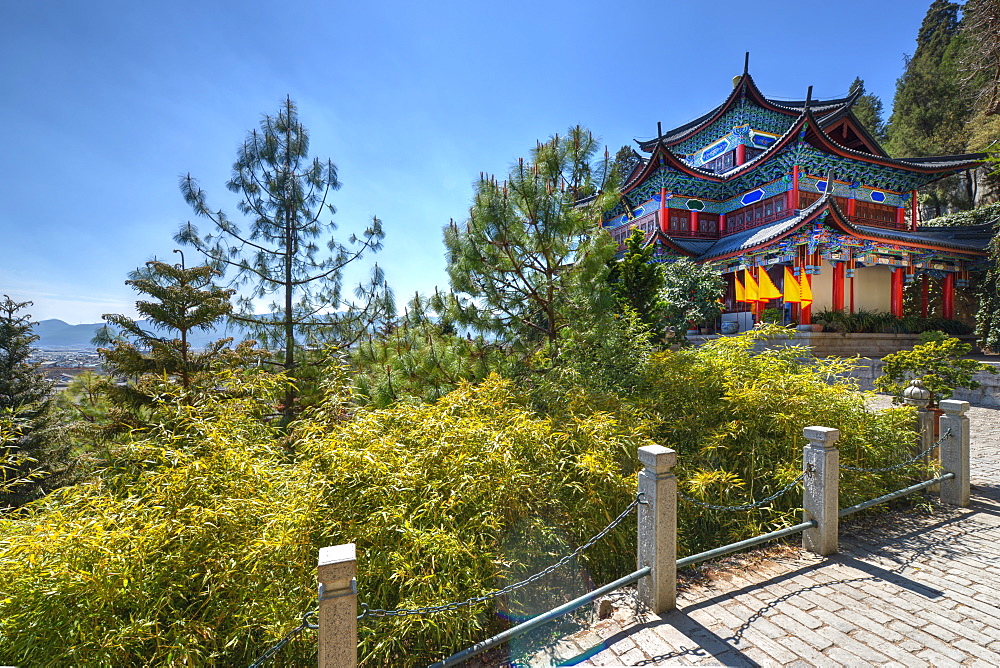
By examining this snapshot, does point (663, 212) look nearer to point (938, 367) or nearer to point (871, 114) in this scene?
point (938, 367)

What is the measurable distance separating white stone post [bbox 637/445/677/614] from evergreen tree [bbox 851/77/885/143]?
1326 inches

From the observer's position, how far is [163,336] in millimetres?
6105

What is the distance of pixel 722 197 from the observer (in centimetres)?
1770

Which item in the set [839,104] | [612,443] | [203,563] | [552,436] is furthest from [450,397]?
[839,104]

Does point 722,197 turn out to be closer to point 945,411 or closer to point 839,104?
point 839,104

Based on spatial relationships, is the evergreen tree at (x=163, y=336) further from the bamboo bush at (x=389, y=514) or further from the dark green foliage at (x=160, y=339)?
the bamboo bush at (x=389, y=514)

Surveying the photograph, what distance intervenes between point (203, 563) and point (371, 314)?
577 centimetres

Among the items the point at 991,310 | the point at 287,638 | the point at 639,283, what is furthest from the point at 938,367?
the point at 991,310

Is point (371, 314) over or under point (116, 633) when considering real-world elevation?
over

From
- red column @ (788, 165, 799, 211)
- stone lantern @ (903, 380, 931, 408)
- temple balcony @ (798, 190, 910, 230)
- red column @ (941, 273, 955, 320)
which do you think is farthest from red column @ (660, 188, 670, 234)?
stone lantern @ (903, 380, 931, 408)

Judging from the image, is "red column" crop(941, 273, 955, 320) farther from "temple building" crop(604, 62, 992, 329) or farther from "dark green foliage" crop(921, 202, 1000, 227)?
"dark green foliage" crop(921, 202, 1000, 227)

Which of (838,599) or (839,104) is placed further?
(839,104)

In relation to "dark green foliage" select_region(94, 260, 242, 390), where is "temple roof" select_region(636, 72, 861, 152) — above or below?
above

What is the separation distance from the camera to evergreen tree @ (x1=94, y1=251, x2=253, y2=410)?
5930mm
